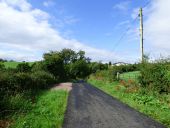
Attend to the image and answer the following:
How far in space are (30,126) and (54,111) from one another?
11.4 feet

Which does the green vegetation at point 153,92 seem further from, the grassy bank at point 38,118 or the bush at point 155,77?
the grassy bank at point 38,118

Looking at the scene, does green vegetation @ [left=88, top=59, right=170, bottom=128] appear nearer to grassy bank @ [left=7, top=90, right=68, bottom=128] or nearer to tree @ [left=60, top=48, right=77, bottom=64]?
grassy bank @ [left=7, top=90, right=68, bottom=128]

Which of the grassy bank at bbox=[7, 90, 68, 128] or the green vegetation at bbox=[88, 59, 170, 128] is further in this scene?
the green vegetation at bbox=[88, 59, 170, 128]

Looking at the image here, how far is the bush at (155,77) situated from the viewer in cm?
1891

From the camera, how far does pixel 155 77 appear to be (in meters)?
20.3

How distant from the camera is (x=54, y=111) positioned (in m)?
13.5

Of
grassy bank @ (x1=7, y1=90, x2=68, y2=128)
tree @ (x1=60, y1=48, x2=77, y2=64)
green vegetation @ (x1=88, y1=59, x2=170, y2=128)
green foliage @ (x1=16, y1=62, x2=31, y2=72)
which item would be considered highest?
tree @ (x1=60, y1=48, x2=77, y2=64)

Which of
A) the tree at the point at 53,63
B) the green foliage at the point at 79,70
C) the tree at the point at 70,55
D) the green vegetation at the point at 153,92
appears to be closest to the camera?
the green vegetation at the point at 153,92

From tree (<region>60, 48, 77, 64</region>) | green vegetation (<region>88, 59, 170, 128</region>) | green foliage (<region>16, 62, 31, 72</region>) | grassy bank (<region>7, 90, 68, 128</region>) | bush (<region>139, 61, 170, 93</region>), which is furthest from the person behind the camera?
tree (<region>60, 48, 77, 64</region>)

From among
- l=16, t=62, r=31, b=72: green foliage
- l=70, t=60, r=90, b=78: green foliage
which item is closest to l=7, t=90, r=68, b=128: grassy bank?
l=16, t=62, r=31, b=72: green foliage

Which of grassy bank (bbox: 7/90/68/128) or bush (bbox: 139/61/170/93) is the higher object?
bush (bbox: 139/61/170/93)

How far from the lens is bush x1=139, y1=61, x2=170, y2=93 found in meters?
18.9

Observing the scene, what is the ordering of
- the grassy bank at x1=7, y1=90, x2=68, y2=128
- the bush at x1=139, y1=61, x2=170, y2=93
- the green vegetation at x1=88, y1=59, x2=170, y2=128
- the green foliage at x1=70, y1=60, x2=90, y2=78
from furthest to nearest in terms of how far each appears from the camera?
the green foliage at x1=70, y1=60, x2=90, y2=78 → the bush at x1=139, y1=61, x2=170, y2=93 → the green vegetation at x1=88, y1=59, x2=170, y2=128 → the grassy bank at x1=7, y1=90, x2=68, y2=128

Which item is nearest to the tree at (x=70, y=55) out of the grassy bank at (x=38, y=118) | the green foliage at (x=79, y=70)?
the green foliage at (x=79, y=70)
